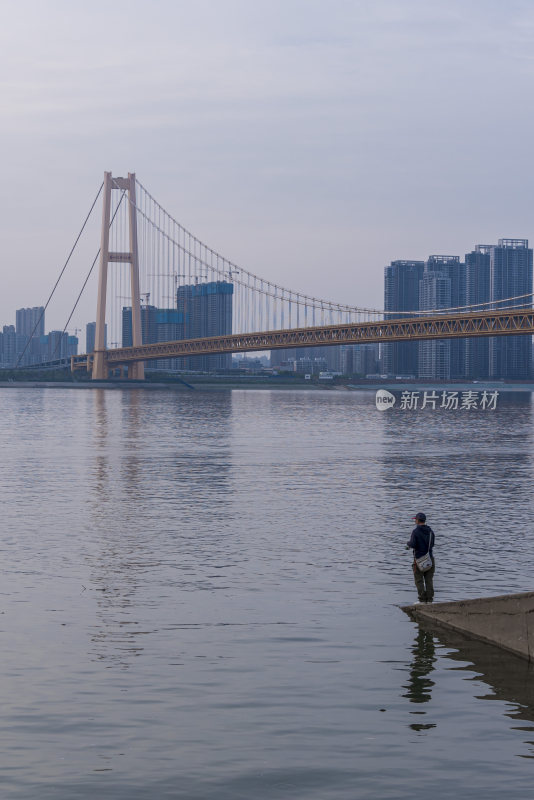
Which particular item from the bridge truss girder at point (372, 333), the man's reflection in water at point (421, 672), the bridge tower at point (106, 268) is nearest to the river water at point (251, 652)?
the man's reflection in water at point (421, 672)

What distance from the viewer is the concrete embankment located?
13461 mm

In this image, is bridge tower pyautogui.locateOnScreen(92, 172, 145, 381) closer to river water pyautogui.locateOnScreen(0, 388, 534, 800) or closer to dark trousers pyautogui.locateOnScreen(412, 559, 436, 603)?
river water pyautogui.locateOnScreen(0, 388, 534, 800)

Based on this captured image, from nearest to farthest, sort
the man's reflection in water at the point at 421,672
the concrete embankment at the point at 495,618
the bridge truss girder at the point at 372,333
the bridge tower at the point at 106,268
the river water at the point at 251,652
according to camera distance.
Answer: the river water at the point at 251,652 < the man's reflection in water at the point at 421,672 < the concrete embankment at the point at 495,618 < the bridge truss girder at the point at 372,333 < the bridge tower at the point at 106,268

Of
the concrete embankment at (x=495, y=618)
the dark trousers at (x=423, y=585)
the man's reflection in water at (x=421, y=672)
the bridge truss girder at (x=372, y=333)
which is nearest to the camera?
the man's reflection in water at (x=421, y=672)

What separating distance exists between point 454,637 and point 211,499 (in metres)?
17.4

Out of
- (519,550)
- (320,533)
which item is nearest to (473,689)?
(519,550)

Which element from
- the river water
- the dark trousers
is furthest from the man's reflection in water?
the dark trousers

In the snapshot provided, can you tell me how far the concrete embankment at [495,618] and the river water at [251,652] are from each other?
22 centimetres

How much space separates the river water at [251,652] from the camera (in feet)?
32.7

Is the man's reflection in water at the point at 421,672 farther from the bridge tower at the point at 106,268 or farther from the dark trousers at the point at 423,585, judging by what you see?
the bridge tower at the point at 106,268

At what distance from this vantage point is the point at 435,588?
17.9 meters

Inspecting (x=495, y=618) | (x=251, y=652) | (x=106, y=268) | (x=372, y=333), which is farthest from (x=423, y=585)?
(x=106, y=268)

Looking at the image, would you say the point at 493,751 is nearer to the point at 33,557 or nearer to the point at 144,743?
the point at 144,743

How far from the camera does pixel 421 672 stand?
13.0 metres
